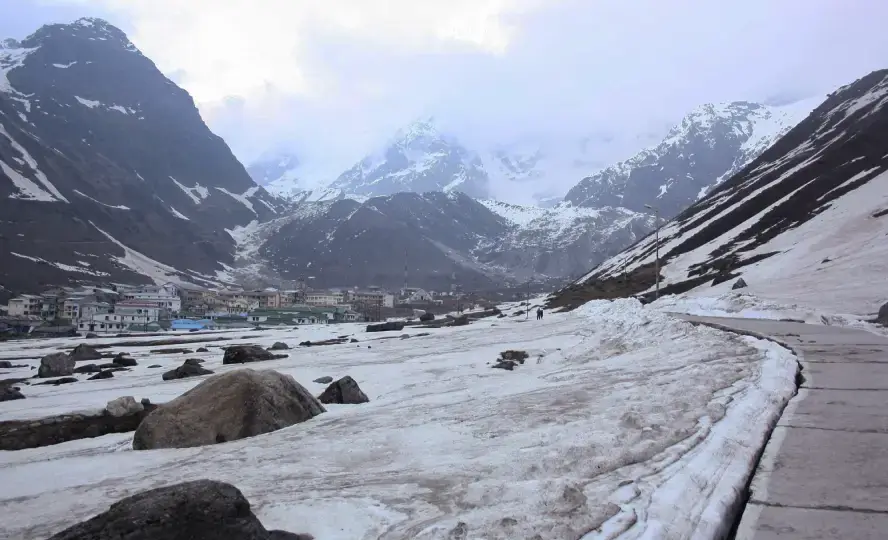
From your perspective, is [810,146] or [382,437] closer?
[382,437]

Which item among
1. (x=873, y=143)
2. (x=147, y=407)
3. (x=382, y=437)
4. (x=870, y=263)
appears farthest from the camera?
(x=873, y=143)

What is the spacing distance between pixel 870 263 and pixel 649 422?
3766cm

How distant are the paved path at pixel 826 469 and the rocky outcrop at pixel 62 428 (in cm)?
1482

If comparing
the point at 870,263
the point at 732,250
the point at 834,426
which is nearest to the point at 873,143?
the point at 732,250

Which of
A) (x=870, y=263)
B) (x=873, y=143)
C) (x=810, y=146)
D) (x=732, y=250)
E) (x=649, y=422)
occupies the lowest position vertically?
(x=649, y=422)

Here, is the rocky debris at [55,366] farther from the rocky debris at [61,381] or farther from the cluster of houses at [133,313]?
the cluster of houses at [133,313]

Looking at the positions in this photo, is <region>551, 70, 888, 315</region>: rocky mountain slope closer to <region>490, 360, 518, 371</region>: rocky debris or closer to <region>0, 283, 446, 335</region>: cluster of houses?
<region>490, 360, 518, 371</region>: rocky debris

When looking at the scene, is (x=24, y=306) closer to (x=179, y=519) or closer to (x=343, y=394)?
(x=343, y=394)

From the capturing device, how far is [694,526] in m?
4.14

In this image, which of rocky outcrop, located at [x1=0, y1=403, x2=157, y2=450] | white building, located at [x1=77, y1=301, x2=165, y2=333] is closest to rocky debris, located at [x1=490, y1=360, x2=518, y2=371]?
rocky outcrop, located at [x1=0, y1=403, x2=157, y2=450]

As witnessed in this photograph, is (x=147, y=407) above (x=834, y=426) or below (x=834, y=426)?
below

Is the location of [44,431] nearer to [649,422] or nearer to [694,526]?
[649,422]

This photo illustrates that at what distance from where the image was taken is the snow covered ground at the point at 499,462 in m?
4.75

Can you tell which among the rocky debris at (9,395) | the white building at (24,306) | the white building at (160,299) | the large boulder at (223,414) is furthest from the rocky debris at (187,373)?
the white building at (24,306)
